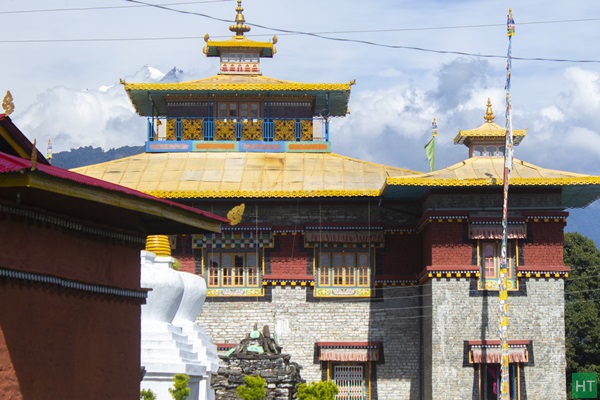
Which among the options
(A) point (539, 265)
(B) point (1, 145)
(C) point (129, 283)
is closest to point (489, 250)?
(A) point (539, 265)

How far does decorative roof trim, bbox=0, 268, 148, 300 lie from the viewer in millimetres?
12844

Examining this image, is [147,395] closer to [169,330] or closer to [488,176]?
[169,330]

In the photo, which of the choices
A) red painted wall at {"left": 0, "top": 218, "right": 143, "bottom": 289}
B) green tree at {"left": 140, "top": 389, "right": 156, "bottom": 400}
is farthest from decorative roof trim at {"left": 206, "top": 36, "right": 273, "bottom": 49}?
red painted wall at {"left": 0, "top": 218, "right": 143, "bottom": 289}

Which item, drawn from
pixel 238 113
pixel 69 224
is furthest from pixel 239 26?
pixel 69 224

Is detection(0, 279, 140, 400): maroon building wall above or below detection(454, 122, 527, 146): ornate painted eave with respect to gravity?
below

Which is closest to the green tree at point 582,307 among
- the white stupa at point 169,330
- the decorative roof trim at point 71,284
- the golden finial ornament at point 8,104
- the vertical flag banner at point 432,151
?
the vertical flag banner at point 432,151

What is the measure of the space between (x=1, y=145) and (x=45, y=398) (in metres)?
2.82

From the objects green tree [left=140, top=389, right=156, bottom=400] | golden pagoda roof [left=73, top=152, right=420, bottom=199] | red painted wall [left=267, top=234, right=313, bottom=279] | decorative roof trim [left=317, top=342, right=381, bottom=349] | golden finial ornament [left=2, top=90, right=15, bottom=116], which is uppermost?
golden pagoda roof [left=73, top=152, right=420, bottom=199]

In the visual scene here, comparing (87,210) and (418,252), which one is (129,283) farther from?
(418,252)

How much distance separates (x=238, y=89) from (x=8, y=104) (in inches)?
1013

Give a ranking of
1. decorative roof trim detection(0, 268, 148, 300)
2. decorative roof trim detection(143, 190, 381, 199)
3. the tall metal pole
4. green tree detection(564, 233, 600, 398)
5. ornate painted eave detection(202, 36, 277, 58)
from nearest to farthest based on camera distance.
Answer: decorative roof trim detection(0, 268, 148, 300), the tall metal pole, decorative roof trim detection(143, 190, 381, 199), ornate painted eave detection(202, 36, 277, 58), green tree detection(564, 233, 600, 398)

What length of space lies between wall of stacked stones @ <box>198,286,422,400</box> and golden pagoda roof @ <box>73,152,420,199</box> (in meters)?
2.82

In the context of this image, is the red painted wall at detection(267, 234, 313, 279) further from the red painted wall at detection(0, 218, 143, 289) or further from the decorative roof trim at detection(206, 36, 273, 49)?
the red painted wall at detection(0, 218, 143, 289)

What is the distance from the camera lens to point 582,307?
49719 mm
